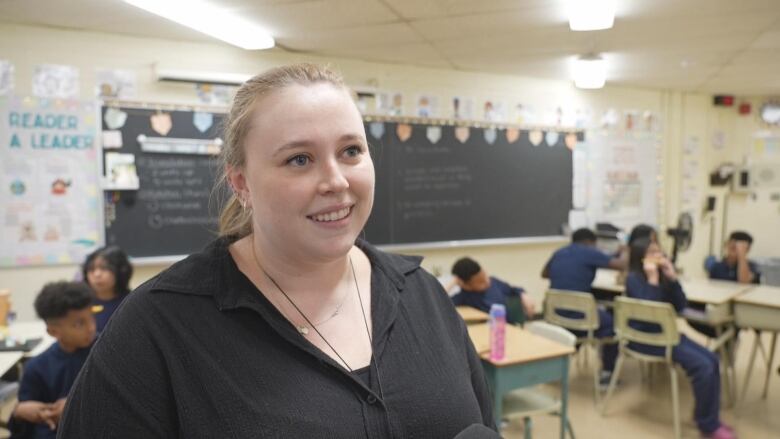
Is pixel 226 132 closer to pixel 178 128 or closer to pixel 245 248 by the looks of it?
pixel 245 248

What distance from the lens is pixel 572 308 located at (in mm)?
3838

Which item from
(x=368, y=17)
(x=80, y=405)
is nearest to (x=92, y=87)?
(x=368, y=17)

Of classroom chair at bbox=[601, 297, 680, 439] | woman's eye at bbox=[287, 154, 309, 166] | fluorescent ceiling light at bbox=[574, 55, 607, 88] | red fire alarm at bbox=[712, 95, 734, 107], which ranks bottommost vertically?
classroom chair at bbox=[601, 297, 680, 439]

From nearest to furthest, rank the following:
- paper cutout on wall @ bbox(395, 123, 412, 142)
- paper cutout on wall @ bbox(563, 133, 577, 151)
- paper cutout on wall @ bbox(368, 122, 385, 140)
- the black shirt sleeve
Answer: the black shirt sleeve → paper cutout on wall @ bbox(368, 122, 385, 140) → paper cutout on wall @ bbox(395, 123, 412, 142) → paper cutout on wall @ bbox(563, 133, 577, 151)

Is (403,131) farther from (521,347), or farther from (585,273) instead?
(521,347)

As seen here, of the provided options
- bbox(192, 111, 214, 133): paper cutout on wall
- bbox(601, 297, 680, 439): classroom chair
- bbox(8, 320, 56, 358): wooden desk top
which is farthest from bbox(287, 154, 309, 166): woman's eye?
bbox(192, 111, 214, 133): paper cutout on wall

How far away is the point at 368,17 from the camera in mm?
3410

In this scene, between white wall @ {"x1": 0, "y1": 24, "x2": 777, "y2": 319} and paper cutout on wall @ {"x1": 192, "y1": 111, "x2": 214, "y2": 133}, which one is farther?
paper cutout on wall @ {"x1": 192, "y1": 111, "x2": 214, "y2": 133}

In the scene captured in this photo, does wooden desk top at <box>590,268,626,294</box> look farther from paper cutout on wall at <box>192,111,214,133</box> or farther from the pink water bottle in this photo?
paper cutout on wall at <box>192,111,214,133</box>

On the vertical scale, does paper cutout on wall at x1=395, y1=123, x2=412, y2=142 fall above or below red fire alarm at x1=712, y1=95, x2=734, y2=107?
below

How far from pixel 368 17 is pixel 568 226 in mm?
3342

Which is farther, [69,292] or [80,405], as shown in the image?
[69,292]

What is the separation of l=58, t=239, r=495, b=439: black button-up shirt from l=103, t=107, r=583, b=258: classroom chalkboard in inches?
121

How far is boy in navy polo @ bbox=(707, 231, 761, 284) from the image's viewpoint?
14.8 ft
